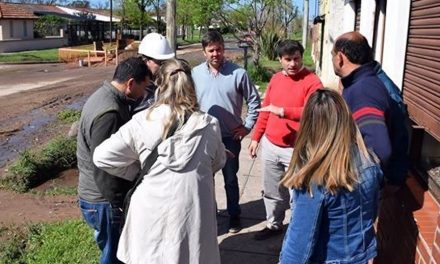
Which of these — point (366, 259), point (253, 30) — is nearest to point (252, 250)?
point (366, 259)

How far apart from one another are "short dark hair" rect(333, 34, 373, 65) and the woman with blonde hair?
0.82 meters

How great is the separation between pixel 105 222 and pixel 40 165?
15.2ft

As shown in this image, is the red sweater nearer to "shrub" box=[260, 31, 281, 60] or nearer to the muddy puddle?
the muddy puddle

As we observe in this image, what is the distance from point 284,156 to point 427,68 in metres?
1.29

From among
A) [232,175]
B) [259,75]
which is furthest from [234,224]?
[259,75]

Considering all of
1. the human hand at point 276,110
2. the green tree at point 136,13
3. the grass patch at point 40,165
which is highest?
the green tree at point 136,13

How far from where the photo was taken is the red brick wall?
2.48m

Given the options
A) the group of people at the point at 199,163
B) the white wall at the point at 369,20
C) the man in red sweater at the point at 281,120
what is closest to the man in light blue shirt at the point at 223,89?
the man in red sweater at the point at 281,120

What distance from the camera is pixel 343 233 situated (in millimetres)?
2303

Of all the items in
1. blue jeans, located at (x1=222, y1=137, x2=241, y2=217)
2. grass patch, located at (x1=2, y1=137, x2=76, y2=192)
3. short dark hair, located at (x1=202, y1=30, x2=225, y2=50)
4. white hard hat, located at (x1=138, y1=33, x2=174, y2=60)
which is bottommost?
grass patch, located at (x1=2, y1=137, x2=76, y2=192)

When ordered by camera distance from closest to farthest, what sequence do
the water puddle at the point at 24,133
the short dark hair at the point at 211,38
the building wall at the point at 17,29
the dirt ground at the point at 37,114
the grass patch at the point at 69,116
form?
the short dark hair at the point at 211,38 → the dirt ground at the point at 37,114 → the water puddle at the point at 24,133 → the grass patch at the point at 69,116 → the building wall at the point at 17,29

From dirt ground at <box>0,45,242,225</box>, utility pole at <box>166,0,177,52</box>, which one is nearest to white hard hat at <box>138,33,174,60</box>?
dirt ground at <box>0,45,242,225</box>

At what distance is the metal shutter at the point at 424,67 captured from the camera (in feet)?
9.64

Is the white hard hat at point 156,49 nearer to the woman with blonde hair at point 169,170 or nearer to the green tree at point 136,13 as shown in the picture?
the woman with blonde hair at point 169,170
